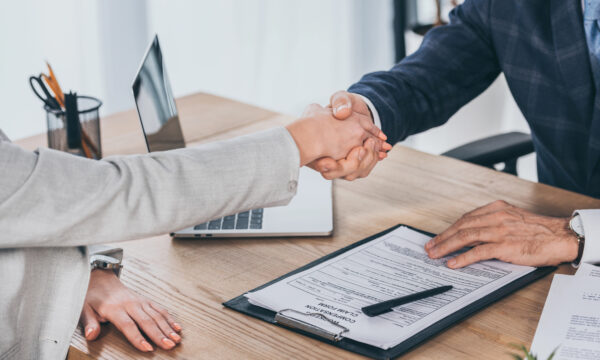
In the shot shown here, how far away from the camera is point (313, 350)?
83 centimetres

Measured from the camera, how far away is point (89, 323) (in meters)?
0.88

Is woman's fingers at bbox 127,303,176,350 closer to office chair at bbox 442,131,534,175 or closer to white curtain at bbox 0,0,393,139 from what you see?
office chair at bbox 442,131,534,175

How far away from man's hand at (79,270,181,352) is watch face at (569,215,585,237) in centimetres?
63

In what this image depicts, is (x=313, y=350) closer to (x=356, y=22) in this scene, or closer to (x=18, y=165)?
(x=18, y=165)

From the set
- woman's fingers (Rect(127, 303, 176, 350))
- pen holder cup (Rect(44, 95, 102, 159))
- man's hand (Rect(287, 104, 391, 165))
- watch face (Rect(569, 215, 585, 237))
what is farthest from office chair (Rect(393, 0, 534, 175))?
woman's fingers (Rect(127, 303, 176, 350))

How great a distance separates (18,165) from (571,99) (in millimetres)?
1136

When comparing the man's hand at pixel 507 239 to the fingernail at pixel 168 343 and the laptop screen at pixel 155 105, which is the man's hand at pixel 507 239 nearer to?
the fingernail at pixel 168 343

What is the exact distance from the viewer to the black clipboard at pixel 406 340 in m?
0.81

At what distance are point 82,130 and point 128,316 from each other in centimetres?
61

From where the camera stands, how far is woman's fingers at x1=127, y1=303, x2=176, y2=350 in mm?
844

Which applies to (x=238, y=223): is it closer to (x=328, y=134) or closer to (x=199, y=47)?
(x=328, y=134)

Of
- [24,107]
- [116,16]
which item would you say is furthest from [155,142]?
[116,16]

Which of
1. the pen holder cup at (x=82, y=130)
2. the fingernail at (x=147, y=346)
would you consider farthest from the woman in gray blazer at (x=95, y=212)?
the pen holder cup at (x=82, y=130)

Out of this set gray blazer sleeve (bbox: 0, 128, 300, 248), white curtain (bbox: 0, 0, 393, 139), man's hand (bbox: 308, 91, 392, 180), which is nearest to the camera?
gray blazer sleeve (bbox: 0, 128, 300, 248)
